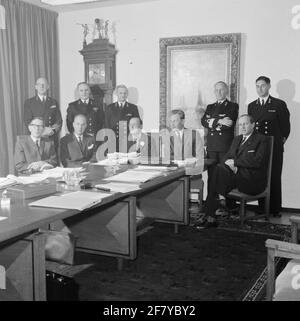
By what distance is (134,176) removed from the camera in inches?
138

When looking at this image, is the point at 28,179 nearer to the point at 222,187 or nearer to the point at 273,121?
the point at 222,187

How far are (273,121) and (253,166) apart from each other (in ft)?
2.99

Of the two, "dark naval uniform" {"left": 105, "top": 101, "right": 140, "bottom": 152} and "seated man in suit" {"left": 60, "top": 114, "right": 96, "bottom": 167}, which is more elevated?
"dark naval uniform" {"left": 105, "top": 101, "right": 140, "bottom": 152}

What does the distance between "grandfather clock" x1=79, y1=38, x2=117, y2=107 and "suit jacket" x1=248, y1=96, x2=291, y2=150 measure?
2.29 metres

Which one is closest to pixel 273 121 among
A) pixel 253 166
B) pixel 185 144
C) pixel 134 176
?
pixel 253 166

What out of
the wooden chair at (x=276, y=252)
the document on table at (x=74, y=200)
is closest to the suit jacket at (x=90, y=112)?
the document on table at (x=74, y=200)

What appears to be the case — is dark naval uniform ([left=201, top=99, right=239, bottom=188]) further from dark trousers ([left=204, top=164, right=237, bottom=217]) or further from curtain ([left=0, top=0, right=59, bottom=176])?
curtain ([left=0, top=0, right=59, bottom=176])

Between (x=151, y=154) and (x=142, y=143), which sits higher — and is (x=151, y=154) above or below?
below

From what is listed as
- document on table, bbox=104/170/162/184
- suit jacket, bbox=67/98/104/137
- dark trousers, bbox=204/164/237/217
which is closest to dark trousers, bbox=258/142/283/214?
dark trousers, bbox=204/164/237/217

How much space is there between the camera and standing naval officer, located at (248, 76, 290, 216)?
534 cm

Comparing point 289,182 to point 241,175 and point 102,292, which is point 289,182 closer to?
point 241,175

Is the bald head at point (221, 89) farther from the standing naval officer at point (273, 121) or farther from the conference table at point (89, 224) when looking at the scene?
the conference table at point (89, 224)
